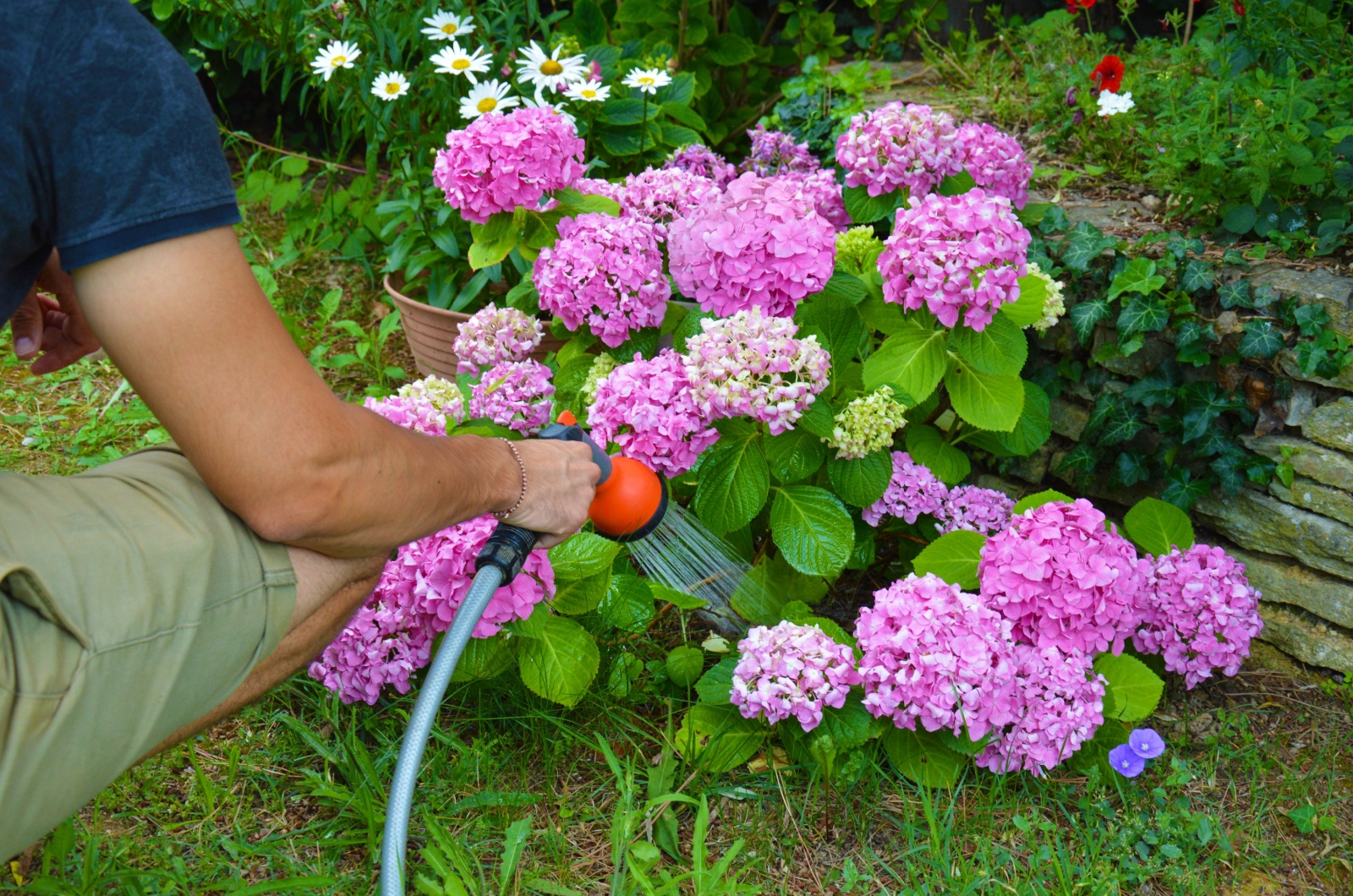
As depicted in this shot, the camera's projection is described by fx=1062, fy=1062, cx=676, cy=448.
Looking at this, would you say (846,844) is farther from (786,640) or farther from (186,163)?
(186,163)

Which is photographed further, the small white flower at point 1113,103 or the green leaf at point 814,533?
the small white flower at point 1113,103

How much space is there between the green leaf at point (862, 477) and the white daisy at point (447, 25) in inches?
69.7

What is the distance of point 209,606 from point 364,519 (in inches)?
8.9

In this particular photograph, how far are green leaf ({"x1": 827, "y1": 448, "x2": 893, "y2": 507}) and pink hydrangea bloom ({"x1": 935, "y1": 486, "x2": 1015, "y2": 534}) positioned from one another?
0.31 m

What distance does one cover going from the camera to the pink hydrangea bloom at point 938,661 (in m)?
1.78

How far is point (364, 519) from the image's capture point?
54.4 inches

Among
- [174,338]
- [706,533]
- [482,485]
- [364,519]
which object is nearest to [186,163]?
[174,338]

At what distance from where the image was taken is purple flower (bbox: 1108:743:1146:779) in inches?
76.3

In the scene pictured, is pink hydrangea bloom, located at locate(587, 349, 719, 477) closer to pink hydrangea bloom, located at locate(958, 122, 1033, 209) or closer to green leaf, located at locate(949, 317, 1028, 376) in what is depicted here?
green leaf, located at locate(949, 317, 1028, 376)

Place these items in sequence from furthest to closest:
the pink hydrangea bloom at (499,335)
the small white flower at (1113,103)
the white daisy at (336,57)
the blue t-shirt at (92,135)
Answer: the white daisy at (336,57) < the small white flower at (1113,103) < the pink hydrangea bloom at (499,335) < the blue t-shirt at (92,135)

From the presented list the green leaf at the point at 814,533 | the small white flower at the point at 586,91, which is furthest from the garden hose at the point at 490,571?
the small white flower at the point at 586,91

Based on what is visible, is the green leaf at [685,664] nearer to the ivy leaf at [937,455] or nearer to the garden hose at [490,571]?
the garden hose at [490,571]

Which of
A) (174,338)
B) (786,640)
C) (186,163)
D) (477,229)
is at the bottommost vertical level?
(786,640)

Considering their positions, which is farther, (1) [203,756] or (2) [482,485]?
(1) [203,756]
